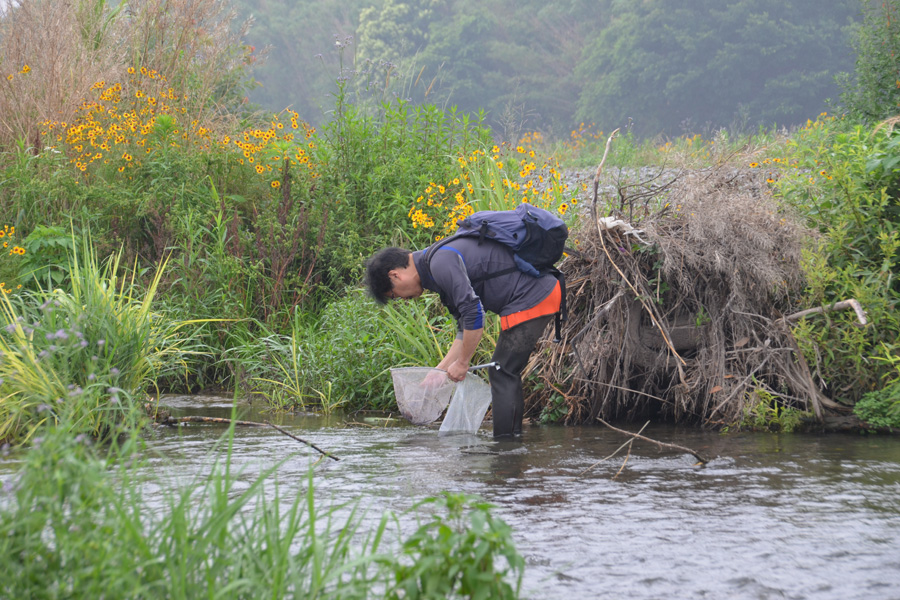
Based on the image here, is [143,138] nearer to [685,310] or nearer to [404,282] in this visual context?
[404,282]

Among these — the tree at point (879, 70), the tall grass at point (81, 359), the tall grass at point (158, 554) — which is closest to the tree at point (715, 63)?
the tree at point (879, 70)

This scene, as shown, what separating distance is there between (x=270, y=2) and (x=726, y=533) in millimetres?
45215

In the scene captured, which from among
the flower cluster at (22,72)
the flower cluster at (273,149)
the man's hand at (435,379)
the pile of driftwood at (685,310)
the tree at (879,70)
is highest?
the tree at (879,70)

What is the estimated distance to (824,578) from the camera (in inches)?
124

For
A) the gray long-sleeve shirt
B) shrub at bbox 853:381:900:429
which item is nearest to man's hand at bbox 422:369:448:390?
the gray long-sleeve shirt

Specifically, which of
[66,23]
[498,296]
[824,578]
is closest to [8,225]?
[66,23]

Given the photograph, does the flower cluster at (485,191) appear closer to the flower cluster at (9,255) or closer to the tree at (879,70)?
the flower cluster at (9,255)

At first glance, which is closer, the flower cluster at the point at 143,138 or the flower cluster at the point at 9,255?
the flower cluster at the point at 9,255

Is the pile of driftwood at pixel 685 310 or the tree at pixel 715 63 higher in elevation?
the tree at pixel 715 63

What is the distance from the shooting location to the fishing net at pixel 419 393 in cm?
593

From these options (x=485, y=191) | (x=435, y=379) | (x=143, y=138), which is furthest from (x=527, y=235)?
(x=143, y=138)

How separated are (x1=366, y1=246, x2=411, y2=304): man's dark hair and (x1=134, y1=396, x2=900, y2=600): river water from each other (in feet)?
3.57

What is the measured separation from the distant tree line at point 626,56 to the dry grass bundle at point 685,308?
2240 cm

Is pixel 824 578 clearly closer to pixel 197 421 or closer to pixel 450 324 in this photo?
pixel 450 324
